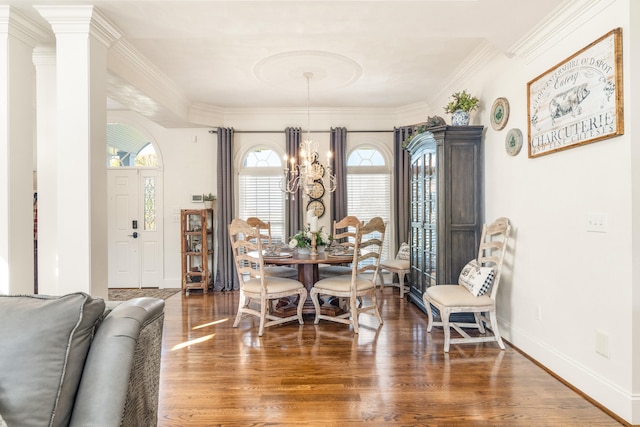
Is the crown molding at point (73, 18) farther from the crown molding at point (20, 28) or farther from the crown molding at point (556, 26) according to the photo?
the crown molding at point (556, 26)

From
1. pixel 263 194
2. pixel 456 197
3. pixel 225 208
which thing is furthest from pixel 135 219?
pixel 456 197

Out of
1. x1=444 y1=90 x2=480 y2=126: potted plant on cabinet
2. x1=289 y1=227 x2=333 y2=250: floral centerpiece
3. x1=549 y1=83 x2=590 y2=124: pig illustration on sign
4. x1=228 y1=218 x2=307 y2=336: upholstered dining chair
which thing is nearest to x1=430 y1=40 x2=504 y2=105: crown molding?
x1=444 y1=90 x2=480 y2=126: potted plant on cabinet

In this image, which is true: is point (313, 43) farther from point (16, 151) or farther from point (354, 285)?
point (16, 151)

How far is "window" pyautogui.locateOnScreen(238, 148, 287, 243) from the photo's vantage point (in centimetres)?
587

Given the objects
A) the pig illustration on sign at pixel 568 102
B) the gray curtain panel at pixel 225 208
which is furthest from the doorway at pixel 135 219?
the pig illustration on sign at pixel 568 102

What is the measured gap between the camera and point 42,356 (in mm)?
1086

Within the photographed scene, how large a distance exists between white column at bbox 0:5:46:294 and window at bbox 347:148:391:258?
4.19 metres

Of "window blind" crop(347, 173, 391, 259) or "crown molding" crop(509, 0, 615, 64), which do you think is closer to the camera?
"crown molding" crop(509, 0, 615, 64)

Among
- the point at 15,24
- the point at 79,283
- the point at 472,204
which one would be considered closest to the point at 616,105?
the point at 472,204

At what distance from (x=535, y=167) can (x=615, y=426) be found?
6.19 ft

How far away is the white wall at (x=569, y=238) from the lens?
6.91 feet

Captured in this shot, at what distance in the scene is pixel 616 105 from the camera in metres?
2.10

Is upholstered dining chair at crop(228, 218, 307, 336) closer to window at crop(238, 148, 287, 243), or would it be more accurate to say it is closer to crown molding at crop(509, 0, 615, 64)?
window at crop(238, 148, 287, 243)

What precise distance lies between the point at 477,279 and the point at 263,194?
3744 millimetres
